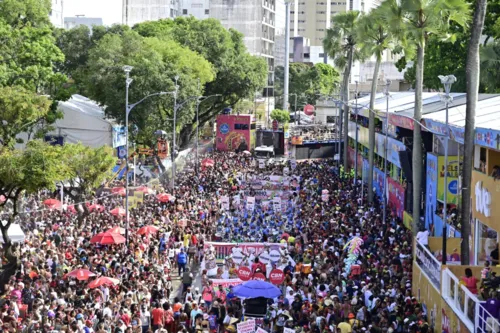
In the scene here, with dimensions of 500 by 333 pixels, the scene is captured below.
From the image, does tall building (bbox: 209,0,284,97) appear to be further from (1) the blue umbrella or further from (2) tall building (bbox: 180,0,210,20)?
(1) the blue umbrella

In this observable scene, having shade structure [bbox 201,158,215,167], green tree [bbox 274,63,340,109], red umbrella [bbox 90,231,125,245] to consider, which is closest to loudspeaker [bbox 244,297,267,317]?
red umbrella [bbox 90,231,125,245]

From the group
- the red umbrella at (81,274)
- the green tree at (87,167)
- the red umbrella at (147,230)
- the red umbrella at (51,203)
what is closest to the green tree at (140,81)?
the green tree at (87,167)

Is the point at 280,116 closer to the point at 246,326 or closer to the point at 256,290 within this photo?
the point at 256,290

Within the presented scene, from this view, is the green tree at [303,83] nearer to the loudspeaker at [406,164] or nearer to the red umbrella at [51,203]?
the red umbrella at [51,203]

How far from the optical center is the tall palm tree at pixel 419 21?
30.2 m

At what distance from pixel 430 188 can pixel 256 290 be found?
43.7 feet

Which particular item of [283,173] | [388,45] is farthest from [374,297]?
[283,173]

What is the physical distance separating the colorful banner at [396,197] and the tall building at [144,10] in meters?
83.9

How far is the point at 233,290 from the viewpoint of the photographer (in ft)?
81.4

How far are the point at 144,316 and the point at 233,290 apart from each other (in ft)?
8.47

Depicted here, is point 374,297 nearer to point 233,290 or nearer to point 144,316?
point 233,290

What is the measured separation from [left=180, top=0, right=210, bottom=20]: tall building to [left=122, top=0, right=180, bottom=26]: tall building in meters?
4.99

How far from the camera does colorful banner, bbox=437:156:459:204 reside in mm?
32156

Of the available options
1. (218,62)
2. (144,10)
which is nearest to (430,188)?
(218,62)
